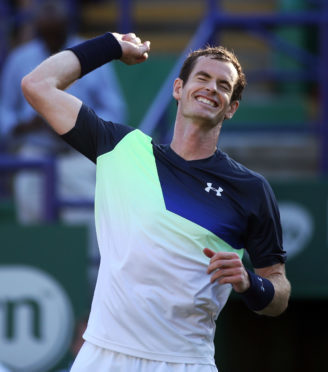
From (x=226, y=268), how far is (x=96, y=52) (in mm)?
1193

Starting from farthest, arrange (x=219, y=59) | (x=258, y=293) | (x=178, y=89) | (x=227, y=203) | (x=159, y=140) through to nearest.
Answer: (x=159, y=140), (x=178, y=89), (x=219, y=59), (x=227, y=203), (x=258, y=293)

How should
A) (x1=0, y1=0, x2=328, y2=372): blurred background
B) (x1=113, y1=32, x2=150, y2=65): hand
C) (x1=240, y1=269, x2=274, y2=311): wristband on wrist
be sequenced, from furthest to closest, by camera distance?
(x1=0, y1=0, x2=328, y2=372): blurred background → (x1=113, y1=32, x2=150, y2=65): hand → (x1=240, y1=269, x2=274, y2=311): wristband on wrist

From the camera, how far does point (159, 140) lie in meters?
7.59

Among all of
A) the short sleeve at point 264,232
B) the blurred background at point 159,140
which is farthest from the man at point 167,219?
the blurred background at point 159,140

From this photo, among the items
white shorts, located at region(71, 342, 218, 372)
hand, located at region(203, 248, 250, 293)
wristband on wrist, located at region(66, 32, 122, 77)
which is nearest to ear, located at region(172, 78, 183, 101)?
wristband on wrist, located at region(66, 32, 122, 77)

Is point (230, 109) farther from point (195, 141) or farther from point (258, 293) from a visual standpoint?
point (258, 293)

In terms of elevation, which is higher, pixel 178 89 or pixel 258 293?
pixel 178 89

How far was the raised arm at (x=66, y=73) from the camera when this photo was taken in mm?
4082

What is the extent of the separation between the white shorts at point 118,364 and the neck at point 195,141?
2.89ft

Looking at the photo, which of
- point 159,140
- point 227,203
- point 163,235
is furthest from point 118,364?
point 159,140

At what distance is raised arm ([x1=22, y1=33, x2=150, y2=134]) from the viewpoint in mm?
4082

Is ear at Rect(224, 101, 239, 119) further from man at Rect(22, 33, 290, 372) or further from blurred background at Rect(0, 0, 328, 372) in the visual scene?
blurred background at Rect(0, 0, 328, 372)

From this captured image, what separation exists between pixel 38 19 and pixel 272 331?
3292mm

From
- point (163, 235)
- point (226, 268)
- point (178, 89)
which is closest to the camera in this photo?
point (226, 268)
